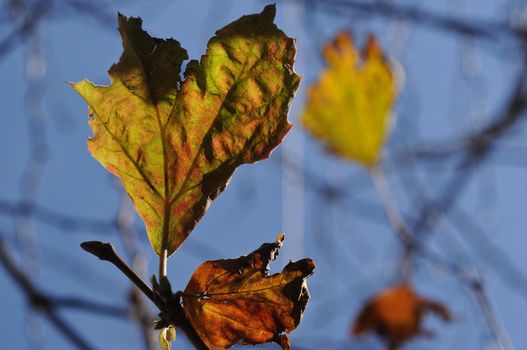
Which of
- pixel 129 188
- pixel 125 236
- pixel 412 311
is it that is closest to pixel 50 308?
pixel 125 236

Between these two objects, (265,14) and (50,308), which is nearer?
(265,14)

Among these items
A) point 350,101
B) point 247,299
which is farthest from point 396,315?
point 247,299

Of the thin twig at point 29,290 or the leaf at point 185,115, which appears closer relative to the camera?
the leaf at point 185,115

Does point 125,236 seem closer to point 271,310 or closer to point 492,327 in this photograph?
point 492,327

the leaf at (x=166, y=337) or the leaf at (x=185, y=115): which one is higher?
the leaf at (x=185, y=115)

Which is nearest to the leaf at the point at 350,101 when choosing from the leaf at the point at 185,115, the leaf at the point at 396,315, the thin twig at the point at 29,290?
the leaf at the point at 396,315

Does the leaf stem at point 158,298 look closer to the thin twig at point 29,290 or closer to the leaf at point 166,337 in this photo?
the leaf at point 166,337

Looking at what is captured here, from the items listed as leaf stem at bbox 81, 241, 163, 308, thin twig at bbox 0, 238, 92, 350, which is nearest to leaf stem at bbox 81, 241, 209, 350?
leaf stem at bbox 81, 241, 163, 308
